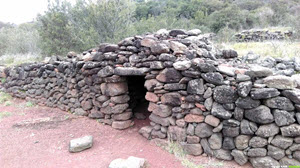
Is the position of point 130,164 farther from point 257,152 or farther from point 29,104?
point 29,104

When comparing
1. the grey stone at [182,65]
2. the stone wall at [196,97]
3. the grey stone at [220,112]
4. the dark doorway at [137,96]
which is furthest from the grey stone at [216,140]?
the dark doorway at [137,96]

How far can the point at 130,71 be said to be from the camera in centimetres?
442

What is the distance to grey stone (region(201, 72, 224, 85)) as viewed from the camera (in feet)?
11.1

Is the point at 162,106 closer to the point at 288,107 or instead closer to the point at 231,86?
the point at 231,86

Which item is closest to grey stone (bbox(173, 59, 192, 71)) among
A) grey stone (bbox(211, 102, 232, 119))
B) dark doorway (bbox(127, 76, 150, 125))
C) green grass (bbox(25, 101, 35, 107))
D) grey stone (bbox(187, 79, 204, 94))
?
grey stone (bbox(187, 79, 204, 94))

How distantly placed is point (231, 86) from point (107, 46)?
3.10 metres

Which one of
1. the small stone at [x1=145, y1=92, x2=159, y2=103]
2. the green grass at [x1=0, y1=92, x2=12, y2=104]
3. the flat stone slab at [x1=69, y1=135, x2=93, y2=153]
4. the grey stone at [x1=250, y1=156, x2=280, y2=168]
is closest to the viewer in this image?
the grey stone at [x1=250, y1=156, x2=280, y2=168]

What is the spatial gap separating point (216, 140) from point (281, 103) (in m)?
1.21

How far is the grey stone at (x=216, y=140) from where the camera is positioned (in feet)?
11.4

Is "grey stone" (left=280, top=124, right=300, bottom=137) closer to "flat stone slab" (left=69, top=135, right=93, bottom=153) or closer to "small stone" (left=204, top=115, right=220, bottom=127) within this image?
"small stone" (left=204, top=115, right=220, bottom=127)

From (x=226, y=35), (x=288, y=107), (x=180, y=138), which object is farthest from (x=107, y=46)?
(x=226, y=35)

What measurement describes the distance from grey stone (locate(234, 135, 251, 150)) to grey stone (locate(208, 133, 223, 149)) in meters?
0.28

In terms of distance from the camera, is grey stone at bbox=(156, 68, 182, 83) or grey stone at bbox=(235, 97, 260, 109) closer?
grey stone at bbox=(235, 97, 260, 109)

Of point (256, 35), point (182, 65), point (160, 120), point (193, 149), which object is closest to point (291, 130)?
point (193, 149)
